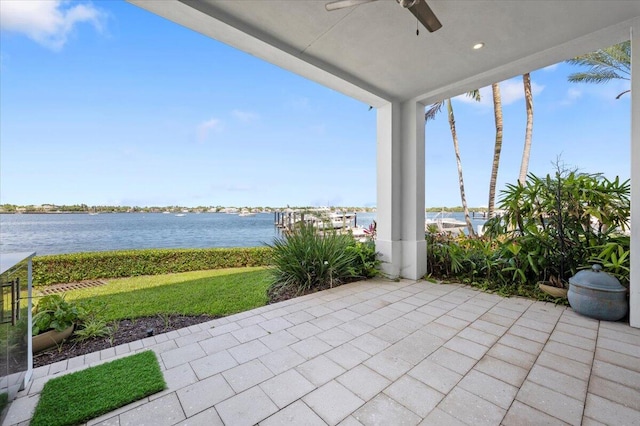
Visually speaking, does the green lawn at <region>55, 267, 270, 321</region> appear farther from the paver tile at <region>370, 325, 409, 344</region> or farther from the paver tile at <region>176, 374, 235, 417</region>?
the paver tile at <region>370, 325, 409, 344</region>

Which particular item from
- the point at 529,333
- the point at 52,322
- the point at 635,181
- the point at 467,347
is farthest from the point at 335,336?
the point at 635,181

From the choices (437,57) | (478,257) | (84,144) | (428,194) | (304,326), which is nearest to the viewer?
(304,326)

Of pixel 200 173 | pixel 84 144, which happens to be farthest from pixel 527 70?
pixel 200 173

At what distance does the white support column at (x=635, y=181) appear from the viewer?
2568 millimetres

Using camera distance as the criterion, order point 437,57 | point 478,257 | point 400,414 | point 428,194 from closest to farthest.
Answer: point 400,414, point 437,57, point 478,257, point 428,194

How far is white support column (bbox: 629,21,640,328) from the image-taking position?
257 cm

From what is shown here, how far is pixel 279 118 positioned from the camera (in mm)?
26625

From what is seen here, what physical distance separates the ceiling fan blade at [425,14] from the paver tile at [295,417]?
2.92m

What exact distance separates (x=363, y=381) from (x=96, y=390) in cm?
165

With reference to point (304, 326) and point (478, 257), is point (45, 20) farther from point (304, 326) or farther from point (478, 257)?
point (478, 257)

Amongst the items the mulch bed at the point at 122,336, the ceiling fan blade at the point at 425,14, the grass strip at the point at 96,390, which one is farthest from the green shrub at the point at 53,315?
the ceiling fan blade at the point at 425,14

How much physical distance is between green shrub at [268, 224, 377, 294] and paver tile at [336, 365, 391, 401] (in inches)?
81.7

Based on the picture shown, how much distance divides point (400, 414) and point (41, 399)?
2.08 meters

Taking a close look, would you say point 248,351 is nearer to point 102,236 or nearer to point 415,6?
point 415,6
